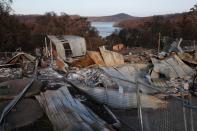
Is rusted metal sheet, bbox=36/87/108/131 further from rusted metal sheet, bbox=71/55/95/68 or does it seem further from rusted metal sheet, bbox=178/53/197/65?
rusted metal sheet, bbox=178/53/197/65

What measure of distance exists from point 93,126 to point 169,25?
34360 mm

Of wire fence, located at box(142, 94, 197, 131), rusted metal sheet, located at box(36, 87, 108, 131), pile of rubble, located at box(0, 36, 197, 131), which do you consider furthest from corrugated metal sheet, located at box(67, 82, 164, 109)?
rusted metal sheet, located at box(36, 87, 108, 131)

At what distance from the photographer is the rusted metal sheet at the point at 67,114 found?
7.94 meters

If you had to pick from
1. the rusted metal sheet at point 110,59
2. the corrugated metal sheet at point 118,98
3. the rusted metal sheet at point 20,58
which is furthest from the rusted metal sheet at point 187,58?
the rusted metal sheet at point 20,58

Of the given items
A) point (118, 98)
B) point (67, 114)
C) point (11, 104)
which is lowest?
point (118, 98)

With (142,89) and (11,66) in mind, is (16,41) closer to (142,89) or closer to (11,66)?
(11,66)

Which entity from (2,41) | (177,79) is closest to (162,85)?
(177,79)

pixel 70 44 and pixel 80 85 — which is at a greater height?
pixel 70 44

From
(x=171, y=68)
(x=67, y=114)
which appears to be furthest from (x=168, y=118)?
(x=171, y=68)

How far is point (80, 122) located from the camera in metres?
8.18

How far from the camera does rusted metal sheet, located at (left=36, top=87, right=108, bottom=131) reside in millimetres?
7941

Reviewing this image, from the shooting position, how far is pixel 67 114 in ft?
28.8

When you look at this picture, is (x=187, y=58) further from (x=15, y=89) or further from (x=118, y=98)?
(x=15, y=89)

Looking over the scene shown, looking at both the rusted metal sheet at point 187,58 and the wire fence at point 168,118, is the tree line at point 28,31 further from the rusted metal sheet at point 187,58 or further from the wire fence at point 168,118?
the wire fence at point 168,118
